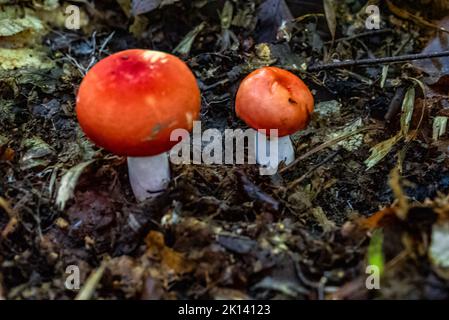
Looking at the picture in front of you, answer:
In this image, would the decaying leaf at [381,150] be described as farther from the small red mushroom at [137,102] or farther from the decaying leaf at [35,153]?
the decaying leaf at [35,153]

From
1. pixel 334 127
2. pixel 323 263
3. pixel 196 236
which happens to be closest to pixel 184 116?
pixel 196 236

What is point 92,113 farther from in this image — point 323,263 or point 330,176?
point 330,176

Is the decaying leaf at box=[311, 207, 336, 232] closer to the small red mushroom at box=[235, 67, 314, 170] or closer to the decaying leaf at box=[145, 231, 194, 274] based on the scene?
the small red mushroom at box=[235, 67, 314, 170]

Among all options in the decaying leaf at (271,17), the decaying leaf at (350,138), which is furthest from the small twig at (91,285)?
the decaying leaf at (271,17)

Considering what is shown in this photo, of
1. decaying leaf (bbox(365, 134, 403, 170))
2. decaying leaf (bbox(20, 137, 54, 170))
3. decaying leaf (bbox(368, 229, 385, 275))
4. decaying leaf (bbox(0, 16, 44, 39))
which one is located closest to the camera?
decaying leaf (bbox(368, 229, 385, 275))

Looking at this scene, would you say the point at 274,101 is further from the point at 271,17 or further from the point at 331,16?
the point at 331,16

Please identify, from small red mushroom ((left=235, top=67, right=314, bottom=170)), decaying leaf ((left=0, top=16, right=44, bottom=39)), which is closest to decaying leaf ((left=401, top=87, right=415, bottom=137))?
Answer: small red mushroom ((left=235, top=67, right=314, bottom=170))

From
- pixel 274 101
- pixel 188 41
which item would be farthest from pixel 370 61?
pixel 188 41
